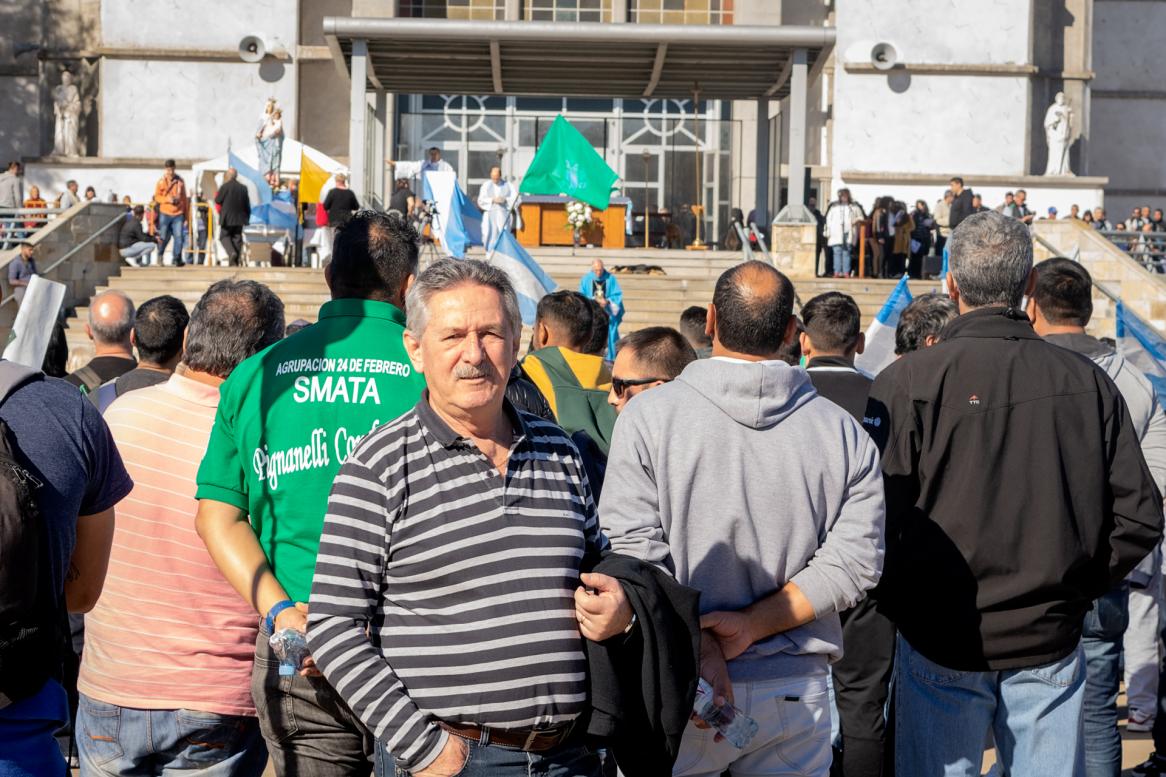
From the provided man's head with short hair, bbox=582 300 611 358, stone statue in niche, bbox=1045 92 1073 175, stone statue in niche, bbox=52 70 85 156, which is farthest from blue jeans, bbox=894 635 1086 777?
stone statue in niche, bbox=52 70 85 156

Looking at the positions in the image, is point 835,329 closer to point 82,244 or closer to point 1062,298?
point 1062,298

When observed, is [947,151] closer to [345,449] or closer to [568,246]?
[568,246]

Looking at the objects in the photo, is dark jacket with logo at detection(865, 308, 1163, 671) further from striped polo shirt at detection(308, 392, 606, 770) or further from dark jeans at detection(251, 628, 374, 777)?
dark jeans at detection(251, 628, 374, 777)

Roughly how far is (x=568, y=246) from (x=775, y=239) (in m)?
4.53

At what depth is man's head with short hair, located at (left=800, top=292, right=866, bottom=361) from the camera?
5801 millimetres

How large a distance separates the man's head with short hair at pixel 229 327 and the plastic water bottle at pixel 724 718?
173 centimetres

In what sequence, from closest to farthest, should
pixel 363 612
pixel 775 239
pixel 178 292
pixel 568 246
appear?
1. pixel 363 612
2. pixel 178 292
3. pixel 775 239
4. pixel 568 246

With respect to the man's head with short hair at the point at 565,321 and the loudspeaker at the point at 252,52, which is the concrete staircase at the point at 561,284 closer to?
the loudspeaker at the point at 252,52

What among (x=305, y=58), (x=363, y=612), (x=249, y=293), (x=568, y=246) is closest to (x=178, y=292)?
(x=568, y=246)

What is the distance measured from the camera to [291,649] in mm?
3320

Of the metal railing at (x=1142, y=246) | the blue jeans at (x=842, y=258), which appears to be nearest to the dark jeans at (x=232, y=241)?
the blue jeans at (x=842, y=258)

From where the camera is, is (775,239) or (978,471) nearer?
(978,471)

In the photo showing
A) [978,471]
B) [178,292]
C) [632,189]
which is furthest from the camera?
[632,189]

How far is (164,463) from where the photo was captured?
4.17 meters
